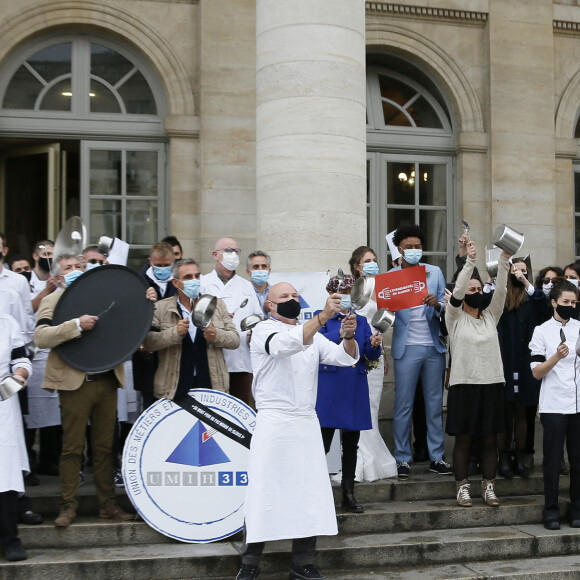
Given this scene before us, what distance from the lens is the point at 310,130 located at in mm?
8383

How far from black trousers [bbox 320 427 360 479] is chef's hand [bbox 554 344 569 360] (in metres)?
1.64

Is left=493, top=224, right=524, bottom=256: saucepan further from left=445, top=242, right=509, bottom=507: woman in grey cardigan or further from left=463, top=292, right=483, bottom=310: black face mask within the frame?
left=463, top=292, right=483, bottom=310: black face mask

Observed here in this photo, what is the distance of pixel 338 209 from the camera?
333 inches

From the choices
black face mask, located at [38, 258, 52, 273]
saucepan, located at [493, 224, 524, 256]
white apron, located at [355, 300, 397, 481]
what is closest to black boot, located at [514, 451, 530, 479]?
white apron, located at [355, 300, 397, 481]

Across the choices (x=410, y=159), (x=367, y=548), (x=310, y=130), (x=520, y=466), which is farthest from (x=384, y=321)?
(x=410, y=159)

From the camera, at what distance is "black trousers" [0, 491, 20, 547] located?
19.9 feet

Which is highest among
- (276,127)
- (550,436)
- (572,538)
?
(276,127)

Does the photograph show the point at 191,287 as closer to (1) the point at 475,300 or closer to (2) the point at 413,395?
(1) the point at 475,300

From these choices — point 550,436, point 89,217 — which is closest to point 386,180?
point 89,217

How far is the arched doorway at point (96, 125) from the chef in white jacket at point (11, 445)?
15.9 ft

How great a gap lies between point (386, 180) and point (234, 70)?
2575 mm

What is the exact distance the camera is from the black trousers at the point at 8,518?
Result: 19.9 ft

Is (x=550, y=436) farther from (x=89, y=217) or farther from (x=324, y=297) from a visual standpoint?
(x=89, y=217)

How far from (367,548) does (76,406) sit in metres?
2.31
